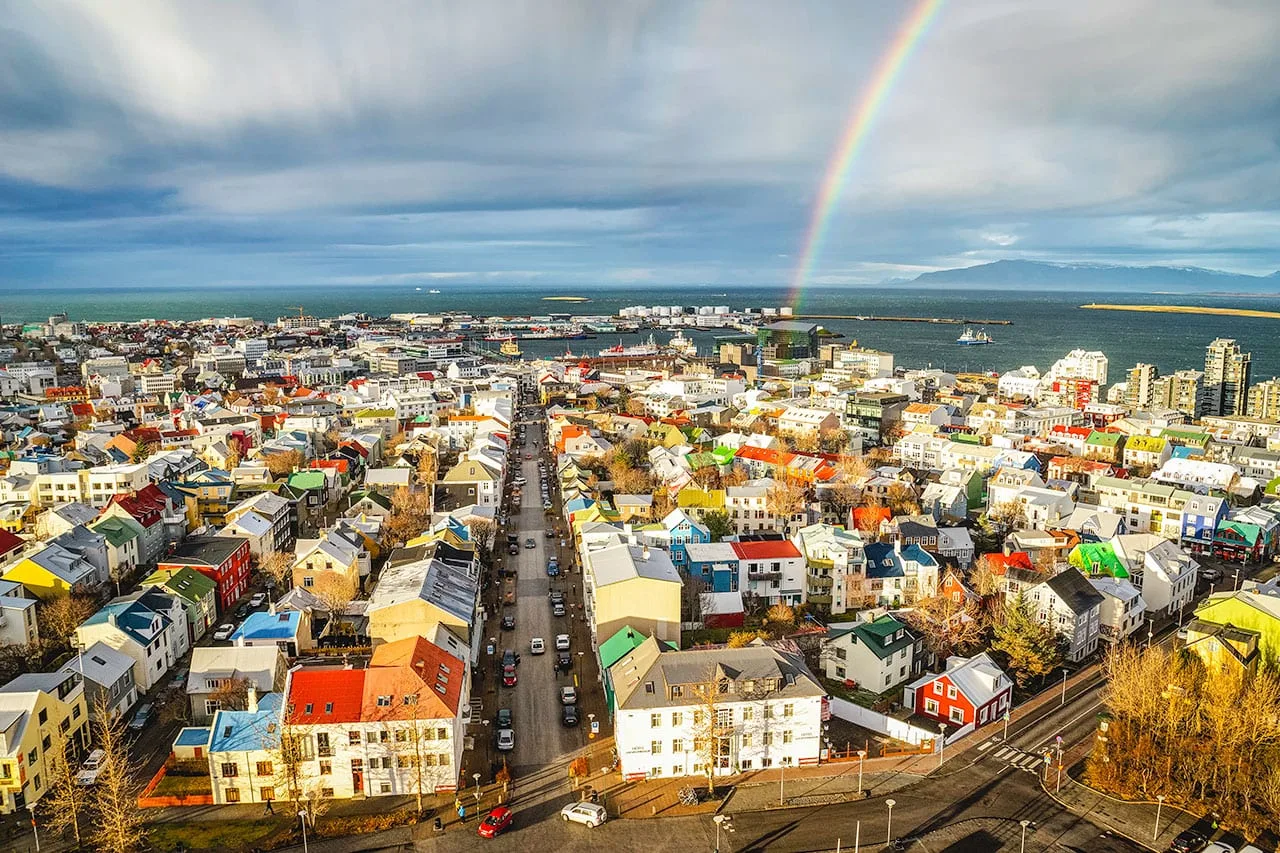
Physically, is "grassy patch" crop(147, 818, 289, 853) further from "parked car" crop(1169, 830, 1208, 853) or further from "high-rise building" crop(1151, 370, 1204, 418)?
"high-rise building" crop(1151, 370, 1204, 418)

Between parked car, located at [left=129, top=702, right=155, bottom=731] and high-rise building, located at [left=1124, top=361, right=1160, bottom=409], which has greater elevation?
high-rise building, located at [left=1124, top=361, right=1160, bottom=409]

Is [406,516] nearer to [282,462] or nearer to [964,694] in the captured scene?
[282,462]

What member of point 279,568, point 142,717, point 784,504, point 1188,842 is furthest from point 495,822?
point 784,504

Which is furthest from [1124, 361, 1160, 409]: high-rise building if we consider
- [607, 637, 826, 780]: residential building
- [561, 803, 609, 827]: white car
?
[561, 803, 609, 827]: white car

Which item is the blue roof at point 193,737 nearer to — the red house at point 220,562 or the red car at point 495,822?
the red car at point 495,822

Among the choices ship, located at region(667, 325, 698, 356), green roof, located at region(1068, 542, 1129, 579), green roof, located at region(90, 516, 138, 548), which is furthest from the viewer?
ship, located at region(667, 325, 698, 356)

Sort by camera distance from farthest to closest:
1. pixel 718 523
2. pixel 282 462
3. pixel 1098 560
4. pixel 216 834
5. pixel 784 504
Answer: pixel 282 462
pixel 784 504
pixel 718 523
pixel 1098 560
pixel 216 834
